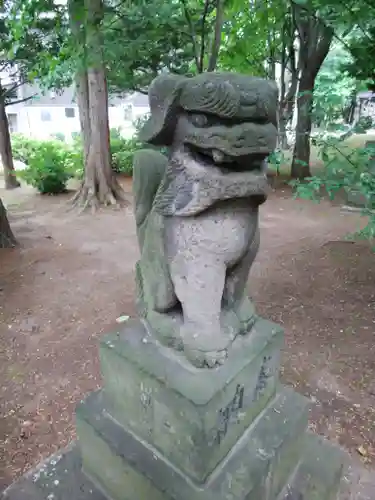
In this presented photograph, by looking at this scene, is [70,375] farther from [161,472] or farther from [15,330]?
[161,472]

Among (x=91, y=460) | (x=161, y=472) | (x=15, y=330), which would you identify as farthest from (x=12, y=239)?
(x=161, y=472)

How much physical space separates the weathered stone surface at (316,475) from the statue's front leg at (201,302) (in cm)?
87

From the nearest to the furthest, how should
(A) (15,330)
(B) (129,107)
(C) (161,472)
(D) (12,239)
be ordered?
1. (C) (161,472)
2. (A) (15,330)
3. (D) (12,239)
4. (B) (129,107)

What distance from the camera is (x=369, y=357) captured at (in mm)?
3471

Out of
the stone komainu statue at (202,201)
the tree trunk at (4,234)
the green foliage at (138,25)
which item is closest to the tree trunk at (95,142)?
the green foliage at (138,25)

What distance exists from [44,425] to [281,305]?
101 inches

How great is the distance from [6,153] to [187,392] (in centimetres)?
1072

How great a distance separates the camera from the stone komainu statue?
134 cm

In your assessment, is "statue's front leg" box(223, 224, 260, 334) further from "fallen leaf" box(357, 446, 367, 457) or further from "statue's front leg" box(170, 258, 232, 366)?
"fallen leaf" box(357, 446, 367, 457)

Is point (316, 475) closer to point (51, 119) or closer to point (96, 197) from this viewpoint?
point (96, 197)

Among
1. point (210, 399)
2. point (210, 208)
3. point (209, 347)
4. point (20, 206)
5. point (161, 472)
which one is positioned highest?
point (210, 208)

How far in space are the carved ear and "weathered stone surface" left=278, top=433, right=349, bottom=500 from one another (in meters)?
1.66

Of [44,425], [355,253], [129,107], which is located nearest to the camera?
[44,425]

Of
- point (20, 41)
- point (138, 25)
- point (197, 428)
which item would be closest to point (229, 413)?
point (197, 428)
